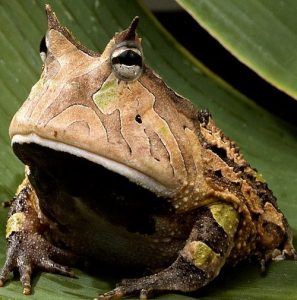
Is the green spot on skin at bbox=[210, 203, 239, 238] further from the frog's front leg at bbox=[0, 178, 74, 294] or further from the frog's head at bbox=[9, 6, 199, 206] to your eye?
the frog's front leg at bbox=[0, 178, 74, 294]

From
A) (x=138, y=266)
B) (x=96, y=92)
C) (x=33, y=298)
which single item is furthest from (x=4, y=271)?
(x=96, y=92)

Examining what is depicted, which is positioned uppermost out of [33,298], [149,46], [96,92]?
[149,46]

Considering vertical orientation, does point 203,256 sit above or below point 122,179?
below

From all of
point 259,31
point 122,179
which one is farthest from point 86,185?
point 259,31

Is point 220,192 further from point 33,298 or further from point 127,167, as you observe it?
point 33,298

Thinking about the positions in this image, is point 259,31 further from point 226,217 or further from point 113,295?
point 113,295

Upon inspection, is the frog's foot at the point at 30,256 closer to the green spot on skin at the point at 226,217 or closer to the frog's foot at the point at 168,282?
the frog's foot at the point at 168,282

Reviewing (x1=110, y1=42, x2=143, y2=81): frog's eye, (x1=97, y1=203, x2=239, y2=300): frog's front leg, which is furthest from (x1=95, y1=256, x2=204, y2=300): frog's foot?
(x1=110, y1=42, x2=143, y2=81): frog's eye

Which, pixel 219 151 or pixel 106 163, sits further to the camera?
pixel 219 151
